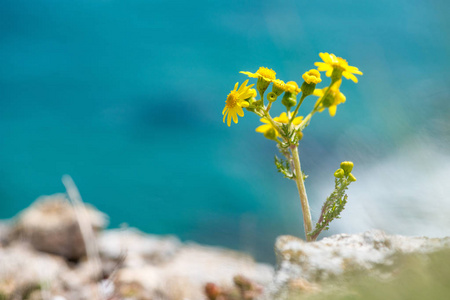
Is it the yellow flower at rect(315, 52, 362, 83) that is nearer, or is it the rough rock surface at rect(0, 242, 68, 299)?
the yellow flower at rect(315, 52, 362, 83)

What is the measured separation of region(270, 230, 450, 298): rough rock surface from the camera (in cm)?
56

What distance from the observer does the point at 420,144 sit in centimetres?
43

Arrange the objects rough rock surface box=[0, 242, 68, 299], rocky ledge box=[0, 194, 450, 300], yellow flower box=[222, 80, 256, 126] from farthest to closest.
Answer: rough rock surface box=[0, 242, 68, 299]
yellow flower box=[222, 80, 256, 126]
rocky ledge box=[0, 194, 450, 300]

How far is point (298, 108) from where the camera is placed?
1116mm

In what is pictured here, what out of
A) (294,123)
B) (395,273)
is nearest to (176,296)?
(294,123)

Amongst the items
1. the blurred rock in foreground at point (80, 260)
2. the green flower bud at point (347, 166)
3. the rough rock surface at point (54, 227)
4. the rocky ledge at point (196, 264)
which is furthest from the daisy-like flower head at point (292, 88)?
the rough rock surface at point (54, 227)

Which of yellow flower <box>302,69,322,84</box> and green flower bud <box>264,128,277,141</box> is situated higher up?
yellow flower <box>302,69,322,84</box>

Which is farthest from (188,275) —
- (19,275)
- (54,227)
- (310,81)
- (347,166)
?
(310,81)

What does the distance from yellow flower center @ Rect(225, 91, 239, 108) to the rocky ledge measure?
465mm

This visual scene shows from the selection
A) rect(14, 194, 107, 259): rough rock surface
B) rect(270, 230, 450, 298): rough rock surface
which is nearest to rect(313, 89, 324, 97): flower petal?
rect(270, 230, 450, 298): rough rock surface

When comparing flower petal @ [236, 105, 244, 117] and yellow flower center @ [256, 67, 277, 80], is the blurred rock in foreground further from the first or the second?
yellow flower center @ [256, 67, 277, 80]

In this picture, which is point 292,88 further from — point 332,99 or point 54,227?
point 54,227

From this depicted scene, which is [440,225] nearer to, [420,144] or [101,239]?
[420,144]

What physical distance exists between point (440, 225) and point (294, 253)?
11.4 inches
